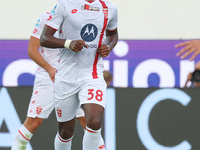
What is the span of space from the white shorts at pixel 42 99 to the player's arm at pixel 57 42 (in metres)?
1.11

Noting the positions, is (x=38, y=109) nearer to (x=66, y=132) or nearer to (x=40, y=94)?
(x=40, y=94)

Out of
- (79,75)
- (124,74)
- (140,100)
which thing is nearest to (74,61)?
(79,75)

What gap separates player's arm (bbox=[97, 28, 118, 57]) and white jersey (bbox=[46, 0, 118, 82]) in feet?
0.32

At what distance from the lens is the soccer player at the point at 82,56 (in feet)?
16.9

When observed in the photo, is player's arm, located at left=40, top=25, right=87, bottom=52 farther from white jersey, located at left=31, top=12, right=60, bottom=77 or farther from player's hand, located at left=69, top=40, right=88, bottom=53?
white jersey, located at left=31, top=12, right=60, bottom=77

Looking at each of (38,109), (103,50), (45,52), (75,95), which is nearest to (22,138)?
(38,109)

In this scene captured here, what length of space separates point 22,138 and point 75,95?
3.63 feet

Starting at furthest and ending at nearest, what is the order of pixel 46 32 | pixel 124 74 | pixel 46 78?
pixel 124 74, pixel 46 78, pixel 46 32

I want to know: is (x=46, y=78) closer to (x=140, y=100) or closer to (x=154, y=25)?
(x=140, y=100)

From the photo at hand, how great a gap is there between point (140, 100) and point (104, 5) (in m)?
1.66

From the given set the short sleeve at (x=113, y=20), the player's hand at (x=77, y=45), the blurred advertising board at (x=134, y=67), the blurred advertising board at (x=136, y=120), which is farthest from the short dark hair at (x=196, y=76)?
the player's hand at (x=77, y=45)

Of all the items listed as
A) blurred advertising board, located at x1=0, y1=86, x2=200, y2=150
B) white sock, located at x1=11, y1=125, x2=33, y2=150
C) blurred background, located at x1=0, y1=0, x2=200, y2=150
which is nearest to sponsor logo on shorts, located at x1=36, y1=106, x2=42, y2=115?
white sock, located at x1=11, y1=125, x2=33, y2=150

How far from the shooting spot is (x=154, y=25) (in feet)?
35.0

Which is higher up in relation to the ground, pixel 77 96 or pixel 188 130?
pixel 77 96
